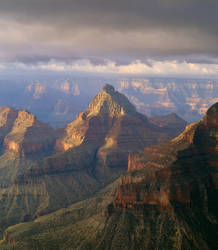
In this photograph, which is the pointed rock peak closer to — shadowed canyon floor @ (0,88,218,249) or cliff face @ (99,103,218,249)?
shadowed canyon floor @ (0,88,218,249)

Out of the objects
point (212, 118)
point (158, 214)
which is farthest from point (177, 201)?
point (212, 118)

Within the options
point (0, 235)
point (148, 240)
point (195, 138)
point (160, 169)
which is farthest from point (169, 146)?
point (0, 235)

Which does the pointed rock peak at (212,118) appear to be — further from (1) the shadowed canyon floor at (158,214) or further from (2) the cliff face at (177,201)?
(2) the cliff face at (177,201)

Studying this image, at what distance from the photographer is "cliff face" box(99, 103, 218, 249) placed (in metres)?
107

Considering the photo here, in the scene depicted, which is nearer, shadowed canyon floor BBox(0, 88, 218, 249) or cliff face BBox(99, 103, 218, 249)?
cliff face BBox(99, 103, 218, 249)

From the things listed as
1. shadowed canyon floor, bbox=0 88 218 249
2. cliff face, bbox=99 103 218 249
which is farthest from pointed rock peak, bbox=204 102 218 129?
cliff face, bbox=99 103 218 249

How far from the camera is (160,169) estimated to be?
122m

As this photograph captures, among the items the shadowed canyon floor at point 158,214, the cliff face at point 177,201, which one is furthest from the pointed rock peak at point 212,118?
the cliff face at point 177,201

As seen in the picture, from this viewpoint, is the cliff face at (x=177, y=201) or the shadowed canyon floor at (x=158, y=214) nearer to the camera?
the cliff face at (x=177, y=201)

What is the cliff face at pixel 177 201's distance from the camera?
107 metres

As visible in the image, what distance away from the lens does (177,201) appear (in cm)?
11538

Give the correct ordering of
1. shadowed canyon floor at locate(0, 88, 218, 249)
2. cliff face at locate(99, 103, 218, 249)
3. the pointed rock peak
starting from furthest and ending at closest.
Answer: the pointed rock peak
shadowed canyon floor at locate(0, 88, 218, 249)
cliff face at locate(99, 103, 218, 249)

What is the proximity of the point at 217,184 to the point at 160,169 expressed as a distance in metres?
19.3

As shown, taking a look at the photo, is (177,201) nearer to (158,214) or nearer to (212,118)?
(158,214)
